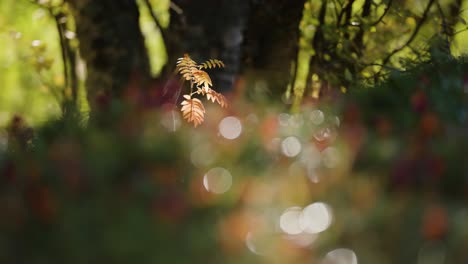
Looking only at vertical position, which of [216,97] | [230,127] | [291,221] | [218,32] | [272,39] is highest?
[272,39]

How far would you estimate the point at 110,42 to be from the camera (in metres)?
8.15

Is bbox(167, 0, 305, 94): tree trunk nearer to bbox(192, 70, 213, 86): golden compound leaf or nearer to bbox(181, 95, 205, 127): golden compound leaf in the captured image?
bbox(192, 70, 213, 86): golden compound leaf

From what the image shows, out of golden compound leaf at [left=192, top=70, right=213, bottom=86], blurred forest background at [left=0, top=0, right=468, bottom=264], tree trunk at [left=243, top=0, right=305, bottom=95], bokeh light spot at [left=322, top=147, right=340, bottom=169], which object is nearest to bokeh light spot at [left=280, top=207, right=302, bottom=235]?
blurred forest background at [left=0, top=0, right=468, bottom=264]

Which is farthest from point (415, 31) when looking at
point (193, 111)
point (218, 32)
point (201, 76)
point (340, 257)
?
point (340, 257)

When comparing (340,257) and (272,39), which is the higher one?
(272,39)

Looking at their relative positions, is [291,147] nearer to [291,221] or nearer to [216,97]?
[291,221]

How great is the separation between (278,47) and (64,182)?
18.4ft

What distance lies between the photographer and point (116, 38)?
8172 mm

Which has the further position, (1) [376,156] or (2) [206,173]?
(1) [376,156]

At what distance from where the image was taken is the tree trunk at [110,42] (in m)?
8.10

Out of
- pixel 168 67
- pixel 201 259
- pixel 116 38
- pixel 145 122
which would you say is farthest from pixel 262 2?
pixel 201 259

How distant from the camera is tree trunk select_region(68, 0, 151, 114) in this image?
8.10m

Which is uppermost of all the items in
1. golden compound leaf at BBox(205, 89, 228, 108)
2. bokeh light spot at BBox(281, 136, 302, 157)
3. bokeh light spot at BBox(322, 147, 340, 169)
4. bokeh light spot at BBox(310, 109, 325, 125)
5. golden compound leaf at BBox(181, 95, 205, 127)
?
golden compound leaf at BBox(205, 89, 228, 108)

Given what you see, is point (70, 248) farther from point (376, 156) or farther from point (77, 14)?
point (77, 14)
